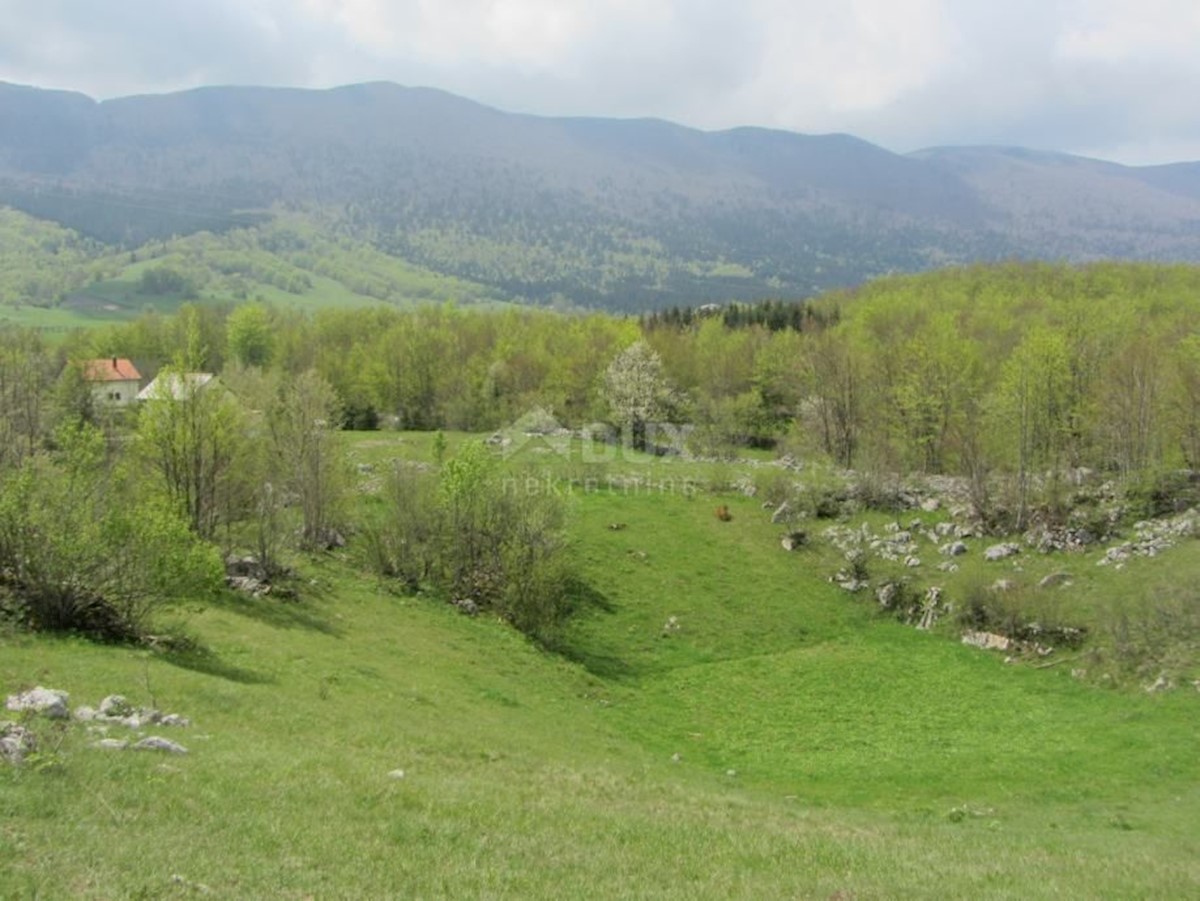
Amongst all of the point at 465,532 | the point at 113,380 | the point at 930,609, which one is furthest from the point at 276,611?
the point at 113,380

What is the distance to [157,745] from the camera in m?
15.5

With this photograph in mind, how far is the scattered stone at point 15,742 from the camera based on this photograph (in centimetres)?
1310

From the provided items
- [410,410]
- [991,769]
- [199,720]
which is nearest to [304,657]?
[199,720]

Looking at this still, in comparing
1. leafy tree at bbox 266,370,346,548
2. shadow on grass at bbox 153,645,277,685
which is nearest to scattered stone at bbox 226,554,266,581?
leafy tree at bbox 266,370,346,548

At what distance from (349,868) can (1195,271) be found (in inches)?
5642

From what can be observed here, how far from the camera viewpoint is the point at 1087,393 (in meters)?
63.1

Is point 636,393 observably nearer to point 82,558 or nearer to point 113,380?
point 113,380

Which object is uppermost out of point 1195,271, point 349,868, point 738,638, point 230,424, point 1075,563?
point 1195,271

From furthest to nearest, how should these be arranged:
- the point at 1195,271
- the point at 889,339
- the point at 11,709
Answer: the point at 1195,271
the point at 889,339
the point at 11,709

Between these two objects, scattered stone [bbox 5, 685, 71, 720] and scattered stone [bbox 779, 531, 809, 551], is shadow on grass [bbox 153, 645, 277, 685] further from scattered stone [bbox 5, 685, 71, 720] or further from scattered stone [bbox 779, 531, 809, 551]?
scattered stone [bbox 779, 531, 809, 551]

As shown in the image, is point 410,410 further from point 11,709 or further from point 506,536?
point 11,709

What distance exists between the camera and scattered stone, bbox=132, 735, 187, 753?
50.2 ft

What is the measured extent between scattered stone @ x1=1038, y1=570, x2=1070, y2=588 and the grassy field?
94cm

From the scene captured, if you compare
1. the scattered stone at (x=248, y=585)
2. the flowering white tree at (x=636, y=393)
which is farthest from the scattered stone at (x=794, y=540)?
the flowering white tree at (x=636, y=393)
